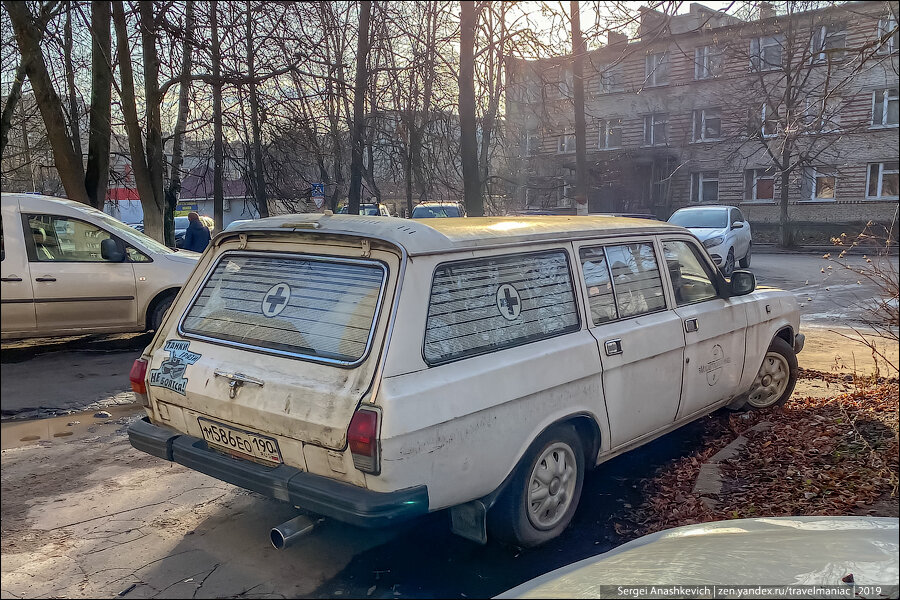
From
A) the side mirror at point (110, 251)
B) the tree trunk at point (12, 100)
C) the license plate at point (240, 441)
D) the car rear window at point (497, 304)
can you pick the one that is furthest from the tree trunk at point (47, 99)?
the car rear window at point (497, 304)

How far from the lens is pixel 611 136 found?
35031mm

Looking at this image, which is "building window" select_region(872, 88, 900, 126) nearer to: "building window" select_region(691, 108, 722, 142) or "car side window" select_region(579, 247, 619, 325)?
"building window" select_region(691, 108, 722, 142)

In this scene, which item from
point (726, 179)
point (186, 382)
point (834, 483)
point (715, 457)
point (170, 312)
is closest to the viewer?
point (186, 382)

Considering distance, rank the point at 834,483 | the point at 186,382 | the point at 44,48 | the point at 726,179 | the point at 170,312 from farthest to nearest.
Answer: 1. the point at 726,179
2. the point at 44,48
3. the point at 834,483
4. the point at 170,312
5. the point at 186,382

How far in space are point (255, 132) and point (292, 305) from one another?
9577 millimetres

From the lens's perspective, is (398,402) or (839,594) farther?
(398,402)

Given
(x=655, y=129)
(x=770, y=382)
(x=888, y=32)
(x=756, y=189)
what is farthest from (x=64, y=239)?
(x=756, y=189)

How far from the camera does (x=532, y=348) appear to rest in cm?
344

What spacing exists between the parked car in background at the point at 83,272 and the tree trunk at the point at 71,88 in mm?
2868

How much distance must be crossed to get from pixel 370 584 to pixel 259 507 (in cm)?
117

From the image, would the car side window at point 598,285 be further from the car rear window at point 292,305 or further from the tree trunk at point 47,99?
the tree trunk at point 47,99

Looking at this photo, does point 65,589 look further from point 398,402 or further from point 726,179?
point 726,179

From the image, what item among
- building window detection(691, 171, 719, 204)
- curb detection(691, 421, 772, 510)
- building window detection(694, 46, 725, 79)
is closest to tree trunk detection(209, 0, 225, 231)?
building window detection(694, 46, 725, 79)

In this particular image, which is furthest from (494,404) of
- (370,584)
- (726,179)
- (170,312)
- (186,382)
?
(726,179)
